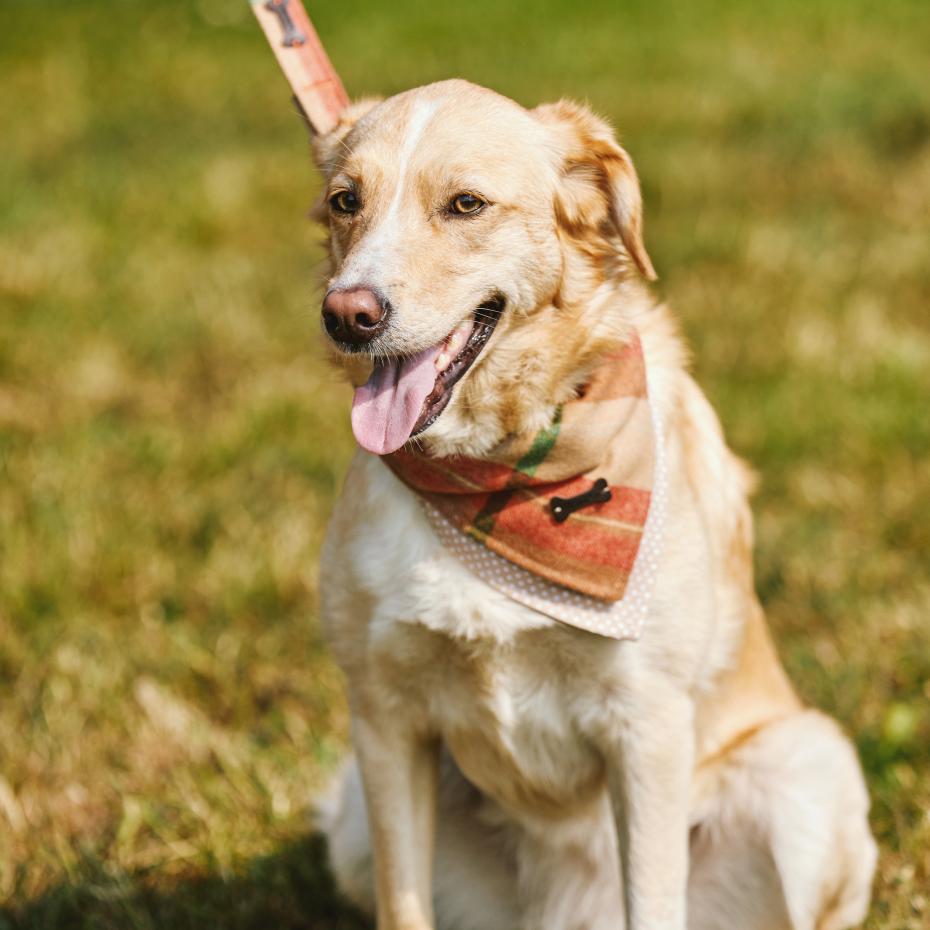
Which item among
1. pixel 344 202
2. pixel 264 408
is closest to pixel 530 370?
pixel 344 202

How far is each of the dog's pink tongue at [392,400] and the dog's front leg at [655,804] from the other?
0.65 metres

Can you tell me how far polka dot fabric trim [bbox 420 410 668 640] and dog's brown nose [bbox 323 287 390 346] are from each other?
381 millimetres

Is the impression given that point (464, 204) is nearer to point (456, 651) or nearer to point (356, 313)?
point (356, 313)

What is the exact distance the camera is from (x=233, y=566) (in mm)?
3881

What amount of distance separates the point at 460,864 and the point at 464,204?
142 cm

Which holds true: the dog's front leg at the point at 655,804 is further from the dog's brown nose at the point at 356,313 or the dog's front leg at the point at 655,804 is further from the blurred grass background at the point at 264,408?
the dog's brown nose at the point at 356,313

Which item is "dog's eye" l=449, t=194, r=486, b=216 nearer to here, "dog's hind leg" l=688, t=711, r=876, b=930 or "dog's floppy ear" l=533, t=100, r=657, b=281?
"dog's floppy ear" l=533, t=100, r=657, b=281

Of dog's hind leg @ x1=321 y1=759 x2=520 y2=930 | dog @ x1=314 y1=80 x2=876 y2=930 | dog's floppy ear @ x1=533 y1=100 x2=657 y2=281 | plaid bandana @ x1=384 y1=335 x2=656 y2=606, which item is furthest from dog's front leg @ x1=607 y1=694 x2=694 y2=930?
dog's floppy ear @ x1=533 y1=100 x2=657 y2=281

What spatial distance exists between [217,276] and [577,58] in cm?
390

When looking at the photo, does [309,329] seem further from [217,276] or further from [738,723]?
[738,723]

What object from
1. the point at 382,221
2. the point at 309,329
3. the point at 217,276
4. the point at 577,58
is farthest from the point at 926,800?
the point at 577,58

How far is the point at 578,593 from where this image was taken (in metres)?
2.25

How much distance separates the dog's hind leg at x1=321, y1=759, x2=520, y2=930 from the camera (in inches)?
109

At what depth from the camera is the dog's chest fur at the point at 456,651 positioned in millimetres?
2271
